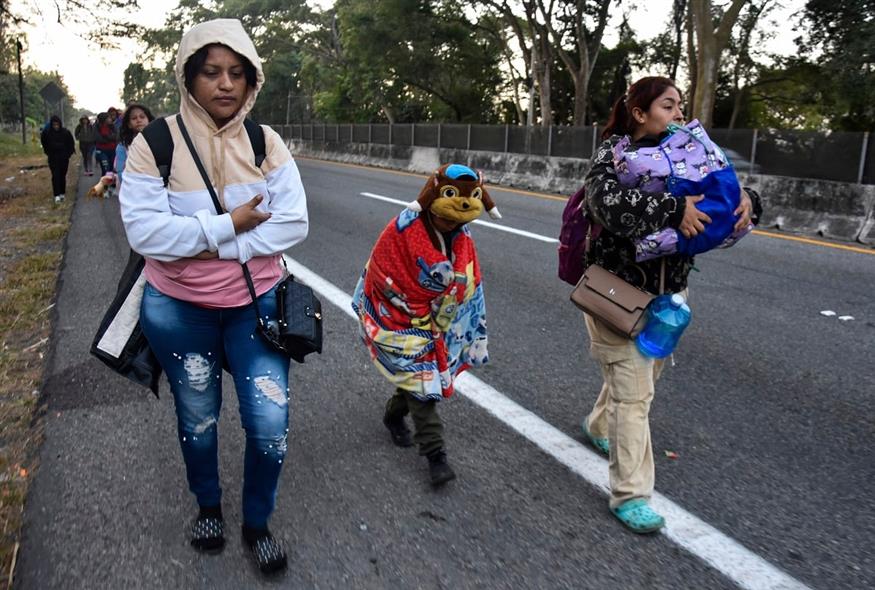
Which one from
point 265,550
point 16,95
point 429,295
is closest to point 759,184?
point 429,295

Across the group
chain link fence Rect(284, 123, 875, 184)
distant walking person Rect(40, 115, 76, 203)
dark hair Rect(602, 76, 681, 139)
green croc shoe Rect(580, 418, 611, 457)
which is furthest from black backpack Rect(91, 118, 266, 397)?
distant walking person Rect(40, 115, 76, 203)

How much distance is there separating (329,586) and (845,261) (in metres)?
7.64

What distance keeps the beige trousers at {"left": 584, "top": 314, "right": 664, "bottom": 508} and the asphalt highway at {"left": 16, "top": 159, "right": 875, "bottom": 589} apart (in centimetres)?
18

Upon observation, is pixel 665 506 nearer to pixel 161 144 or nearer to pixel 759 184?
pixel 161 144

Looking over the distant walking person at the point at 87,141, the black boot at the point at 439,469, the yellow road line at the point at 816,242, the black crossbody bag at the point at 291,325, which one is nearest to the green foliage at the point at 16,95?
the distant walking person at the point at 87,141

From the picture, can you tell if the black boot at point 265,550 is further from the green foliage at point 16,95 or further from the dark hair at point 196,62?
the green foliage at point 16,95

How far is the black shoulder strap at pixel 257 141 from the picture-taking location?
249cm

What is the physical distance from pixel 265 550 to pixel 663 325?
1.69 meters

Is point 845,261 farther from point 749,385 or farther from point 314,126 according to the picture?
point 314,126

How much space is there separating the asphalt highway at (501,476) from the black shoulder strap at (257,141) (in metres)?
1.44

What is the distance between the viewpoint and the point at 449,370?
10.9ft

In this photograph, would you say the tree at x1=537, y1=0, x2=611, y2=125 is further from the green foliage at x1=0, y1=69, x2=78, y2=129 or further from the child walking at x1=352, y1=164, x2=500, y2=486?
the green foliage at x1=0, y1=69, x2=78, y2=129

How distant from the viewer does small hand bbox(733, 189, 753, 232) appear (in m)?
2.71

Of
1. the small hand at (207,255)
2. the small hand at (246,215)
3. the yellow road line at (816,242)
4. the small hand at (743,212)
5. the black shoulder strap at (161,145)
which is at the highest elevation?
the black shoulder strap at (161,145)
